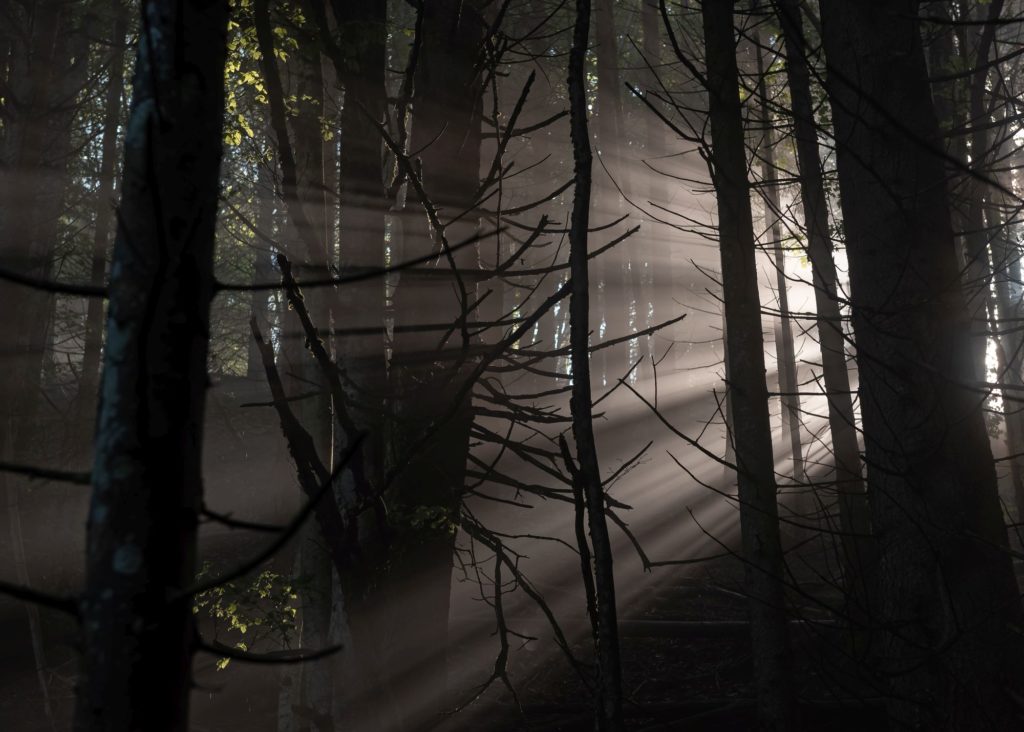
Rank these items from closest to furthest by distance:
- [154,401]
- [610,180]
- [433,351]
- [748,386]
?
[154,401], [433,351], [748,386], [610,180]

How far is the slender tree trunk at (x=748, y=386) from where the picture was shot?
4758mm

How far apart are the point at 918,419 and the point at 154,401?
3.47 m

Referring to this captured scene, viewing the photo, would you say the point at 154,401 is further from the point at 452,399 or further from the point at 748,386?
the point at 748,386

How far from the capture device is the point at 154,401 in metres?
1.33

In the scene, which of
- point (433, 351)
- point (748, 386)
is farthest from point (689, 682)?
point (433, 351)

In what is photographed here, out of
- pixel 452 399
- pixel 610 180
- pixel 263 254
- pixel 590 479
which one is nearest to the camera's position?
pixel 590 479

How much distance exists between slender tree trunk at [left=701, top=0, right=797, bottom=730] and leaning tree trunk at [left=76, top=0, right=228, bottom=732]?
12.6ft

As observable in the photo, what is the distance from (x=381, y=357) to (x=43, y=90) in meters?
8.66

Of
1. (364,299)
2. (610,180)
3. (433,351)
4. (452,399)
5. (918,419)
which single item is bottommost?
(918,419)

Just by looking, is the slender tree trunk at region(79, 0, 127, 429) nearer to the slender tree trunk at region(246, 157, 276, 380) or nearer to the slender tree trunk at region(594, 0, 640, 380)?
the slender tree trunk at region(246, 157, 276, 380)

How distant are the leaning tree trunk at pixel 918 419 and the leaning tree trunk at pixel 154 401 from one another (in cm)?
304

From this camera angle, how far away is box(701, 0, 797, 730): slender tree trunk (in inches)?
187

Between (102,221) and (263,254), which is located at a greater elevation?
(263,254)

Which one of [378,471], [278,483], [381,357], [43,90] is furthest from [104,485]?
[278,483]
